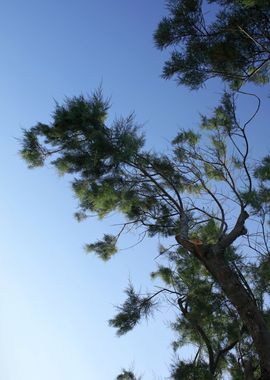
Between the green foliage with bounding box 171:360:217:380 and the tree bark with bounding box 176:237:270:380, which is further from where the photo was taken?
the green foliage with bounding box 171:360:217:380

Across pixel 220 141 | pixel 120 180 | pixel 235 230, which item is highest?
pixel 220 141

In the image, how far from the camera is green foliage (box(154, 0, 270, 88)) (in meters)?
4.46

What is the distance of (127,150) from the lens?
15.8 ft

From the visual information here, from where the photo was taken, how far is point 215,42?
4664 millimetres

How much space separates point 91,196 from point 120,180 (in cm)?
42

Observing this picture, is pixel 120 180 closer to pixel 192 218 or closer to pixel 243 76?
pixel 192 218

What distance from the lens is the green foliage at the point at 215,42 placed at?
14.6 ft

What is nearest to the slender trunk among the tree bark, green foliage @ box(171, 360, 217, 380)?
the tree bark

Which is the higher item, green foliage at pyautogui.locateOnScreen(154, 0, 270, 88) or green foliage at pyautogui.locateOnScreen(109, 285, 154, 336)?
green foliage at pyautogui.locateOnScreen(154, 0, 270, 88)

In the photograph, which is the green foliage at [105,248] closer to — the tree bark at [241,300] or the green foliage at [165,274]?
the green foliage at [165,274]

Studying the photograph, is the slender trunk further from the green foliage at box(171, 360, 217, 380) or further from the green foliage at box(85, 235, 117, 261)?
the green foliage at box(85, 235, 117, 261)

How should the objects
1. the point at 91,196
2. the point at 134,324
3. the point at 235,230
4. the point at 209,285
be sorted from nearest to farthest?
the point at 235,230 < the point at 134,324 < the point at 91,196 < the point at 209,285

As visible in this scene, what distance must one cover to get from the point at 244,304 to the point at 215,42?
2.99m

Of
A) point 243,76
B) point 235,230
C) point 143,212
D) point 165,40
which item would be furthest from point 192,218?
point 165,40
